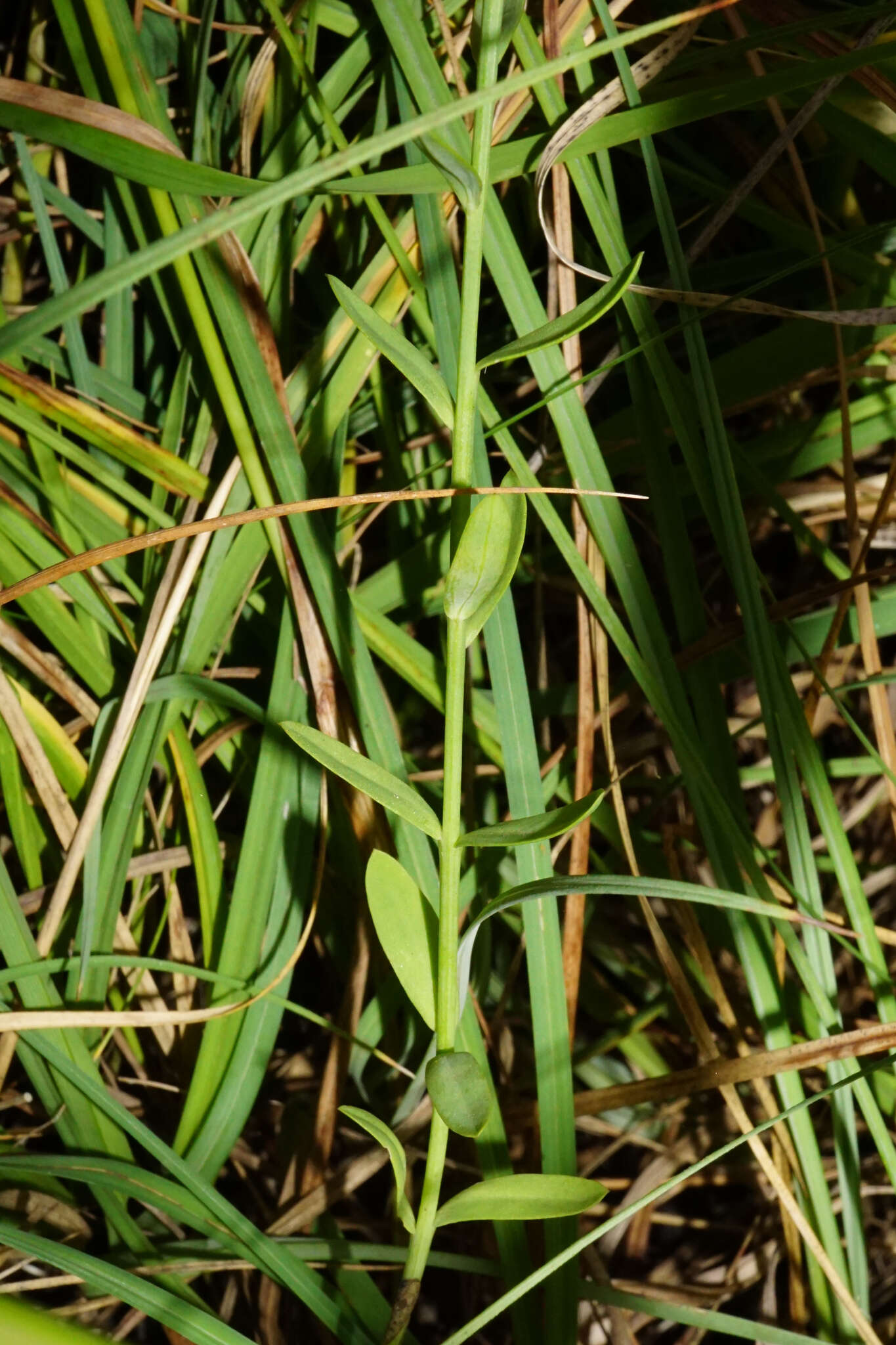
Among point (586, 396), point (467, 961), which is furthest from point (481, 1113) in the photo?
point (586, 396)

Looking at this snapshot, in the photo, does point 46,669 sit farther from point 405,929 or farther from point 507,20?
point 507,20

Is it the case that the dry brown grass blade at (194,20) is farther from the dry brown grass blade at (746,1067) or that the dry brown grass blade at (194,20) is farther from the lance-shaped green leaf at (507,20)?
the dry brown grass blade at (746,1067)

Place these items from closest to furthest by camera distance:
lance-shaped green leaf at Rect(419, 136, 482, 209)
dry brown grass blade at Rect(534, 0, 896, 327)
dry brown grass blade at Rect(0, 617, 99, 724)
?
lance-shaped green leaf at Rect(419, 136, 482, 209) → dry brown grass blade at Rect(534, 0, 896, 327) → dry brown grass blade at Rect(0, 617, 99, 724)

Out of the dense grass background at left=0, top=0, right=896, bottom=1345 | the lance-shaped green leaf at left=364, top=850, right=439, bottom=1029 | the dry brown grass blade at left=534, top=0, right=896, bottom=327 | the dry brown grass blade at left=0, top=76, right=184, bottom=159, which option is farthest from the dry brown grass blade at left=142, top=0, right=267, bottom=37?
the lance-shaped green leaf at left=364, top=850, right=439, bottom=1029

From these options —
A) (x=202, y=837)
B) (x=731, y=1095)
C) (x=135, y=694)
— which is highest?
(x=135, y=694)

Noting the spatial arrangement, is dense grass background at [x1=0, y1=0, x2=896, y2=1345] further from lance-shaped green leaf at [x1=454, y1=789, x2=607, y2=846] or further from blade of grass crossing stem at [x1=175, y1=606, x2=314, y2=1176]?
lance-shaped green leaf at [x1=454, y1=789, x2=607, y2=846]

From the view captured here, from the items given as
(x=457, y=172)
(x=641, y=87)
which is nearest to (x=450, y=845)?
(x=457, y=172)

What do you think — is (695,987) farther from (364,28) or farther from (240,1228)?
(364,28)
